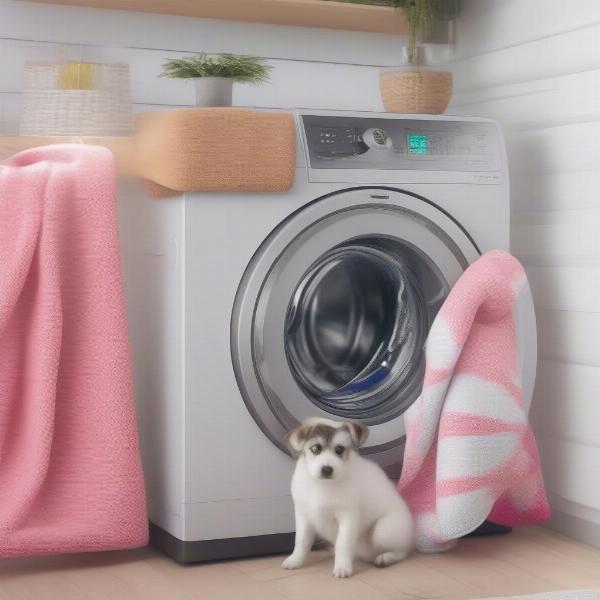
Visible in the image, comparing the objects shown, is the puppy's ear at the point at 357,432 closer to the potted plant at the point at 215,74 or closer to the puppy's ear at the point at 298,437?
the puppy's ear at the point at 298,437

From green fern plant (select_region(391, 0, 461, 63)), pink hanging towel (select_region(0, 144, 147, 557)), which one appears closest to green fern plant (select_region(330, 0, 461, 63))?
green fern plant (select_region(391, 0, 461, 63))

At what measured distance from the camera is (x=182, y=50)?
8.75ft

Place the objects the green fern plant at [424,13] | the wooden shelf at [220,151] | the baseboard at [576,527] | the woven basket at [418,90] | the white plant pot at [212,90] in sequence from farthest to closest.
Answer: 1. the green fern plant at [424,13]
2. the woven basket at [418,90]
3. the baseboard at [576,527]
4. the white plant pot at [212,90]
5. the wooden shelf at [220,151]

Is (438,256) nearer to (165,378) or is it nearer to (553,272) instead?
(553,272)

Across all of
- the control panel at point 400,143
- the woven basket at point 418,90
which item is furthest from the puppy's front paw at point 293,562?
the woven basket at point 418,90

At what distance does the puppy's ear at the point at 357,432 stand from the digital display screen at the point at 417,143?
60 cm

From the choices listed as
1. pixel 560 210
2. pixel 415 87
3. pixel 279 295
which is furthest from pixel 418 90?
pixel 279 295

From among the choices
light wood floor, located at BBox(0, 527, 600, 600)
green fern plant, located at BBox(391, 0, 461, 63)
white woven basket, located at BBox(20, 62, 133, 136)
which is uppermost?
green fern plant, located at BBox(391, 0, 461, 63)

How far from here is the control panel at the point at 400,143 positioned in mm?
2217

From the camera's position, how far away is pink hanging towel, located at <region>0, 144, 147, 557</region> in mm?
2090

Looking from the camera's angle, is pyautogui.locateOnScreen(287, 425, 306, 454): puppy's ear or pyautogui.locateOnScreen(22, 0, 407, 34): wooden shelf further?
pyautogui.locateOnScreen(22, 0, 407, 34): wooden shelf

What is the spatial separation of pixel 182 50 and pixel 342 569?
4.33ft

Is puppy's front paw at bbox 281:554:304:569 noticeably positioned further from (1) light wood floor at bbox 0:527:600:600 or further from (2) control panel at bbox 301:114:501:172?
(2) control panel at bbox 301:114:501:172

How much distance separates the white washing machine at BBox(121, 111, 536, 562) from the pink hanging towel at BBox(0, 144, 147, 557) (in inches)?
4.3
